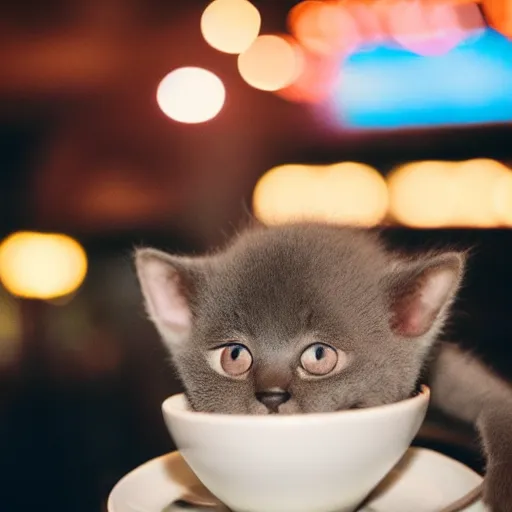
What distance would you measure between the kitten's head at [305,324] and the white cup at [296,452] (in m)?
0.09

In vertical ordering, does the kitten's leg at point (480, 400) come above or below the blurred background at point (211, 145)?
below

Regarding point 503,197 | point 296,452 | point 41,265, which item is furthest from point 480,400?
Result: point 41,265

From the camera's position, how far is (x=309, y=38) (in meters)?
2.02

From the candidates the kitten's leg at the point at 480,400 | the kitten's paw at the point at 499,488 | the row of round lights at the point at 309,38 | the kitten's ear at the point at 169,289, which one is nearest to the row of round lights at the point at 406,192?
the row of round lights at the point at 309,38

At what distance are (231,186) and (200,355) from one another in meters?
1.13

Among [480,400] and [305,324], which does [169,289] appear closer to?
[305,324]

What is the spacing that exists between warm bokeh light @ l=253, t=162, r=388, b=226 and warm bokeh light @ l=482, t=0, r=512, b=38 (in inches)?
19.7

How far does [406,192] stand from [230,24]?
672mm

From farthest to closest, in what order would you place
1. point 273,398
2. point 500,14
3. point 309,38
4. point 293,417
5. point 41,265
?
point 309,38
point 500,14
point 41,265
point 273,398
point 293,417

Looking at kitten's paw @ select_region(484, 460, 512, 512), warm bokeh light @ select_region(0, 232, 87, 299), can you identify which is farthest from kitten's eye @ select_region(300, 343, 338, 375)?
warm bokeh light @ select_region(0, 232, 87, 299)

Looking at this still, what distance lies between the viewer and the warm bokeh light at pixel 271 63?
1960 millimetres

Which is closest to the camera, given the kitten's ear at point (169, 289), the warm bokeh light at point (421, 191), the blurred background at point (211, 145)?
the kitten's ear at point (169, 289)

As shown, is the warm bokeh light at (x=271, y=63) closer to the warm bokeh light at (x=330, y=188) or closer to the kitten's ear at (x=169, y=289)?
the warm bokeh light at (x=330, y=188)

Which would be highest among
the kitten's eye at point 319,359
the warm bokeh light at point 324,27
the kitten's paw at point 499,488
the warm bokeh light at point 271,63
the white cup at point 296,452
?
the warm bokeh light at point 324,27
